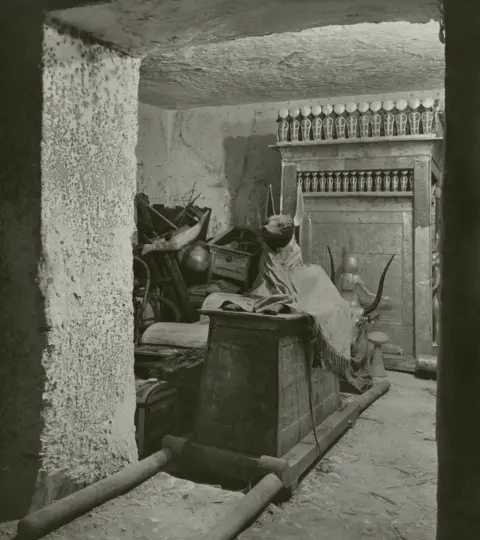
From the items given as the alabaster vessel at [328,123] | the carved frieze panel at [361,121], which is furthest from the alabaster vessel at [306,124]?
the alabaster vessel at [328,123]

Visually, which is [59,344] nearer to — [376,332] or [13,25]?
[13,25]

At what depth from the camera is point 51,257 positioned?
7.89 ft

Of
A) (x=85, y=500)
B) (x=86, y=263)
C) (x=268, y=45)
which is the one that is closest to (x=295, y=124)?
(x=268, y=45)

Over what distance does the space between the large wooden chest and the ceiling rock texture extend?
1475mm

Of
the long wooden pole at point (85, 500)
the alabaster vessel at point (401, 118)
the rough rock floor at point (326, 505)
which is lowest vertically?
the rough rock floor at point (326, 505)

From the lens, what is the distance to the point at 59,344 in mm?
2447

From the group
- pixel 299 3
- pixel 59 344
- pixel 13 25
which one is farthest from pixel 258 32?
pixel 59 344

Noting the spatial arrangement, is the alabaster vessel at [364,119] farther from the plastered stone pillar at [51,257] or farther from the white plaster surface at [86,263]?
the plastered stone pillar at [51,257]

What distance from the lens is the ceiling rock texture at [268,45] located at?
7.22 ft

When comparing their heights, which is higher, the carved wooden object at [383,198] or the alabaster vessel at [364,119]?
the alabaster vessel at [364,119]

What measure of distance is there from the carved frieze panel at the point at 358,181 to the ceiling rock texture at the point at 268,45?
0.95 metres

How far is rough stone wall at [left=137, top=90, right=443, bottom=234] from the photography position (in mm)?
7043

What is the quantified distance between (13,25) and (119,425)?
1876 millimetres

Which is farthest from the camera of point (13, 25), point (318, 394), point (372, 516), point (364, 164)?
point (364, 164)
